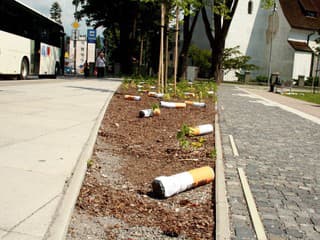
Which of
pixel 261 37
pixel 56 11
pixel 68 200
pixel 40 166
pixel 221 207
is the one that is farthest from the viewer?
pixel 56 11

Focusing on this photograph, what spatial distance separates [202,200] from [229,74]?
56.5m

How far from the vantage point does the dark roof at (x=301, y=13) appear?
64469mm

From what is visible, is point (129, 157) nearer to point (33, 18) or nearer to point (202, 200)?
point (202, 200)

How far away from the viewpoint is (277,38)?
6475cm

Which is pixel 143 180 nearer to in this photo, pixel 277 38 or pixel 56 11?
pixel 277 38

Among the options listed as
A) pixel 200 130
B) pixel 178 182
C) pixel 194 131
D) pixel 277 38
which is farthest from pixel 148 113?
pixel 277 38

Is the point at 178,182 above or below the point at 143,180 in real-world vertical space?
above

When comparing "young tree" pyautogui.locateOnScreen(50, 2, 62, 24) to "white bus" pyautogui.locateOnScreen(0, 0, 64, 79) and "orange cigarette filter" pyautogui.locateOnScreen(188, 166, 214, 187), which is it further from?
"orange cigarette filter" pyautogui.locateOnScreen(188, 166, 214, 187)

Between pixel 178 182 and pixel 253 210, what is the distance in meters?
0.88

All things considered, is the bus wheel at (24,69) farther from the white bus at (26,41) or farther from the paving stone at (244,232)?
the paving stone at (244,232)

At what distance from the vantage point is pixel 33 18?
25.4 m

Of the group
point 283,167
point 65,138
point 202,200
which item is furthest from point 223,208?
point 65,138

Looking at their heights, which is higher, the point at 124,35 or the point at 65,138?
the point at 124,35

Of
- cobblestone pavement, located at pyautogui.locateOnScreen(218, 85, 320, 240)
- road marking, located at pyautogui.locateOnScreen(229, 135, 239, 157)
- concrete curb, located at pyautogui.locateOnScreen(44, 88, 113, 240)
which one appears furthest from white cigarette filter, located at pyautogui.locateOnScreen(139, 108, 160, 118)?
concrete curb, located at pyautogui.locateOnScreen(44, 88, 113, 240)
